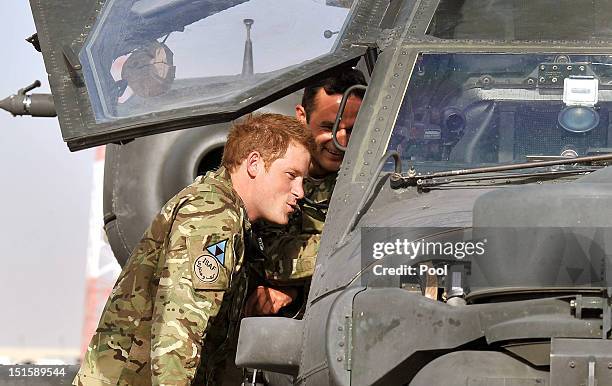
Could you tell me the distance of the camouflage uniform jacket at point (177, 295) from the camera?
4.76 metres

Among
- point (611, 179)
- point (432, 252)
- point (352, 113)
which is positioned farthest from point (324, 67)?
point (611, 179)

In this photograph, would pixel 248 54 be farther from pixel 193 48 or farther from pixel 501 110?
pixel 501 110

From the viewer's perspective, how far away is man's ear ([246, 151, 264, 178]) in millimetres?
5199

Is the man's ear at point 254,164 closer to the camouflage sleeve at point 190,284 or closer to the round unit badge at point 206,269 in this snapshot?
the camouflage sleeve at point 190,284

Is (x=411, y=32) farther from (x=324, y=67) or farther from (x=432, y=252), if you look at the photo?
(x=432, y=252)

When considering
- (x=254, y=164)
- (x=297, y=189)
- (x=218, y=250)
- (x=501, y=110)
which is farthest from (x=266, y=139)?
(x=501, y=110)

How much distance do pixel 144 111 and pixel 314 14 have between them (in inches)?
35.1

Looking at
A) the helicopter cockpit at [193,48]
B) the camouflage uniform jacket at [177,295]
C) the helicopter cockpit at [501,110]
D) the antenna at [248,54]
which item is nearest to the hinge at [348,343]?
the camouflage uniform jacket at [177,295]

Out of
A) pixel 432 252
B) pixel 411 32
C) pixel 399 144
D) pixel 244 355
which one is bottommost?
pixel 244 355

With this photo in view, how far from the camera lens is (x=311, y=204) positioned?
580cm

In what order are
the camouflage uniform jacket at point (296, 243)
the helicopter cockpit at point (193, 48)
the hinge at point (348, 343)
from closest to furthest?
1. the hinge at point (348, 343)
2. the helicopter cockpit at point (193, 48)
3. the camouflage uniform jacket at point (296, 243)

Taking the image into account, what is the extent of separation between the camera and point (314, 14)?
19.1 feet

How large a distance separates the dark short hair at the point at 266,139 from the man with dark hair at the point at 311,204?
33 centimetres

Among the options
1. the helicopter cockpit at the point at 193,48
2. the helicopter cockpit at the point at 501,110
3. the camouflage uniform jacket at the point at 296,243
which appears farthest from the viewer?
the camouflage uniform jacket at the point at 296,243
